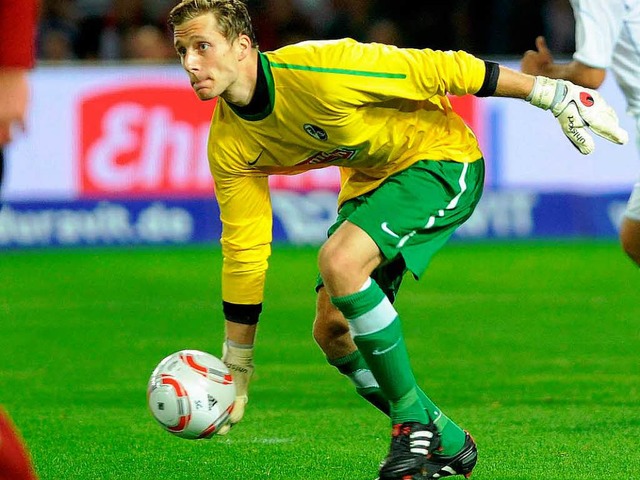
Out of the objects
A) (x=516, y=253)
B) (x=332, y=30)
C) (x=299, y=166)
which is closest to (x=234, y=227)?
(x=299, y=166)

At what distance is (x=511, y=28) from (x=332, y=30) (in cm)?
202

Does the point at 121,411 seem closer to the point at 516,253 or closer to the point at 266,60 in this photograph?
the point at 266,60

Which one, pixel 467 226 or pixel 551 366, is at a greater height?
pixel 551 366

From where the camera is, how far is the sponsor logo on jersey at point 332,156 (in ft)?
18.0

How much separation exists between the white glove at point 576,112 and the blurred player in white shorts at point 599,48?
571mm

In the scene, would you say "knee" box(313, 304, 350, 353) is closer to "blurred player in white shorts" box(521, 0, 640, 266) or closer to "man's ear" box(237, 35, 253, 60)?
"man's ear" box(237, 35, 253, 60)

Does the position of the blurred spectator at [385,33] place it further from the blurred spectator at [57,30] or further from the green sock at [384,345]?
the green sock at [384,345]

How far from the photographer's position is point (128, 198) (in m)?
13.8

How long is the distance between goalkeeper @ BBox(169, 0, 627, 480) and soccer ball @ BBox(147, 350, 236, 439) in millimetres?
202

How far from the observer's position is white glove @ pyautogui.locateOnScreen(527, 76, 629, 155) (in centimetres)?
536

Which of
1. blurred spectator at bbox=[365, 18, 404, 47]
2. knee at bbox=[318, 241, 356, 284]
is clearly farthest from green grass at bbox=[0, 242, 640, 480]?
blurred spectator at bbox=[365, 18, 404, 47]

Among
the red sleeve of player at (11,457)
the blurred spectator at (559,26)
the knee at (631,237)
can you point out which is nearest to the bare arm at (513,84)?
the knee at (631,237)

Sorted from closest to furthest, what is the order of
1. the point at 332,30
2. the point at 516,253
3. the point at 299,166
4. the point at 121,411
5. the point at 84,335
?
1. the point at 299,166
2. the point at 121,411
3. the point at 84,335
4. the point at 516,253
5. the point at 332,30

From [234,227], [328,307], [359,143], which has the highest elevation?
[359,143]
